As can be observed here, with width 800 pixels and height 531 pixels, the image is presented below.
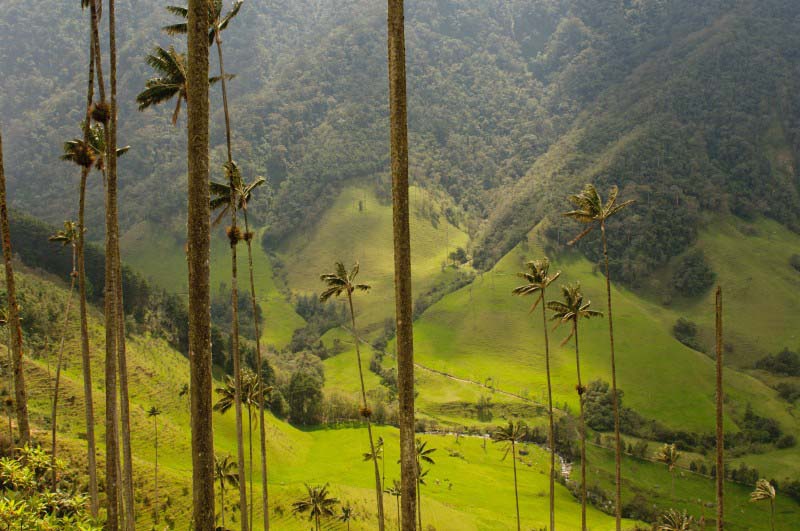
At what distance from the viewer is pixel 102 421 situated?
7488cm

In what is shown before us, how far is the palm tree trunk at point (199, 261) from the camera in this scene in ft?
38.9

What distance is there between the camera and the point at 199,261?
1202 centimetres

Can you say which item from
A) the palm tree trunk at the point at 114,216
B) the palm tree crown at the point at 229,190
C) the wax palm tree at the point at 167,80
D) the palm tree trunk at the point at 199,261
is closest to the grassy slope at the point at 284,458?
the palm tree trunk at the point at 114,216

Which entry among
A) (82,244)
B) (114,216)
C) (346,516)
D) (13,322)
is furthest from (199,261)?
(346,516)

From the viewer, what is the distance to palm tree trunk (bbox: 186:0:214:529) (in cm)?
1187

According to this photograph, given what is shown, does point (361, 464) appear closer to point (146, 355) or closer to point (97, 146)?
point (146, 355)

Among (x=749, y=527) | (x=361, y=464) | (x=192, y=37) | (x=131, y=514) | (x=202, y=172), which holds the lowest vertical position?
(x=749, y=527)

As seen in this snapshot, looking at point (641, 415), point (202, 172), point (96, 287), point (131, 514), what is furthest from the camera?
point (641, 415)

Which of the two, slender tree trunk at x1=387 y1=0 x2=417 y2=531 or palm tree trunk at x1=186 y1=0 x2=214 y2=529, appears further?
slender tree trunk at x1=387 y1=0 x2=417 y2=531

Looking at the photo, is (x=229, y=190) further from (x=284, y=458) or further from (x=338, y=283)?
(x=284, y=458)

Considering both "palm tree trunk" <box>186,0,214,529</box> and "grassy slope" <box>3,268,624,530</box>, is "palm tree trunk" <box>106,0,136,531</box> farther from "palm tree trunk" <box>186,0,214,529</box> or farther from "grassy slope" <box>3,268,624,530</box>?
"grassy slope" <box>3,268,624,530</box>

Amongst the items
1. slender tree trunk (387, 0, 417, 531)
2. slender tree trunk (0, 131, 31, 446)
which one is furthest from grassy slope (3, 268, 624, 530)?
slender tree trunk (387, 0, 417, 531)

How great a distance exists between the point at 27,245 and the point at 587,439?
506 ft

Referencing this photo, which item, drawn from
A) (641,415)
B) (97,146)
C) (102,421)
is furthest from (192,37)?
(641,415)
